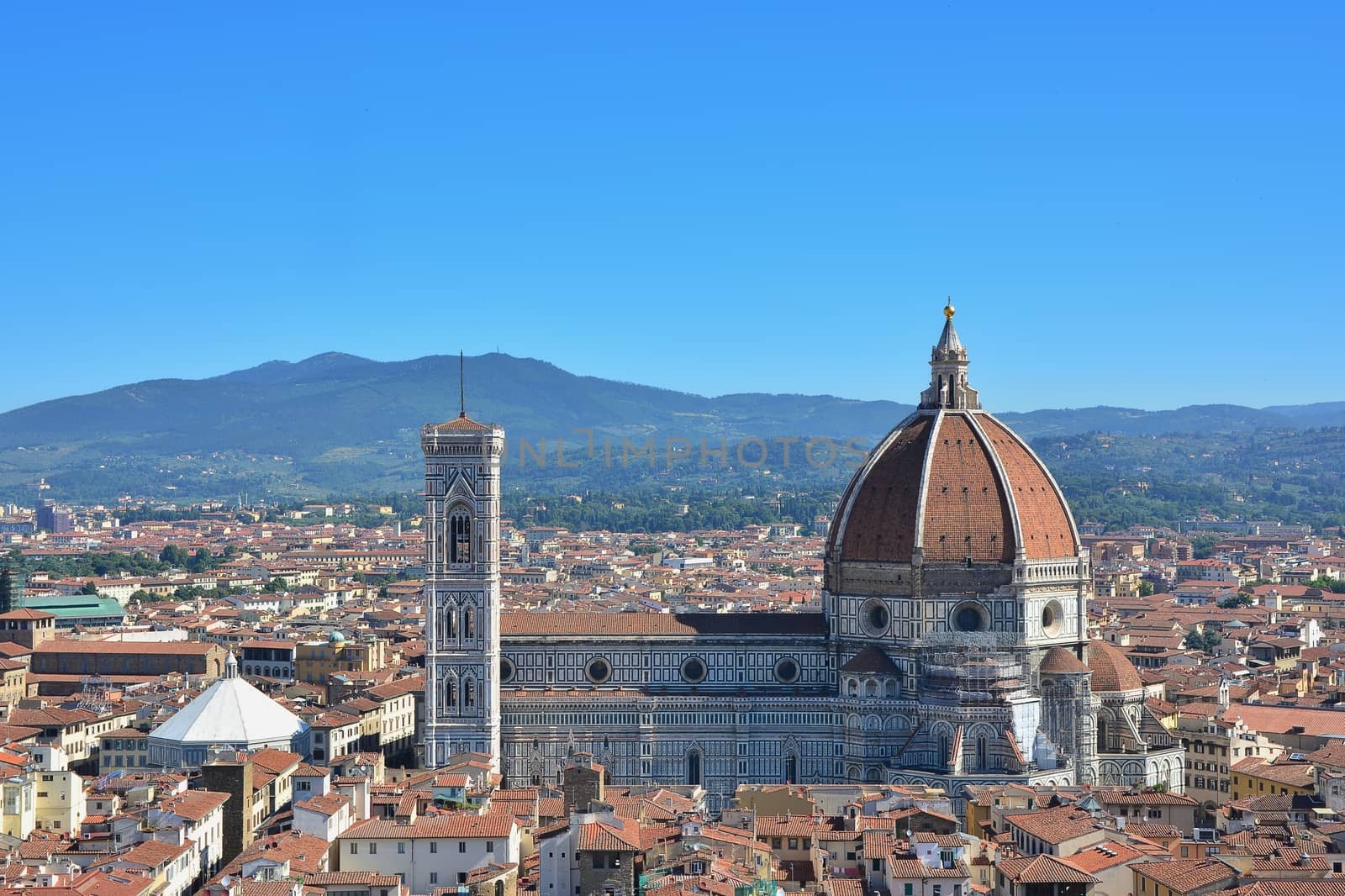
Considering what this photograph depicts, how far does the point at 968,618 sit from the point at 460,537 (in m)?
16.5

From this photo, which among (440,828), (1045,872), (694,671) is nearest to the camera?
(1045,872)

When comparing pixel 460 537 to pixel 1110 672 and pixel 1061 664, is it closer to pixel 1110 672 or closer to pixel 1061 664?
pixel 1061 664

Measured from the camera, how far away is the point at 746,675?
6969 centimetres

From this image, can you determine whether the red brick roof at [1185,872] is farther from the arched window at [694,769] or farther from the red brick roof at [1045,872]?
the arched window at [694,769]

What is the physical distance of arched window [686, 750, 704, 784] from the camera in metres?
67.3

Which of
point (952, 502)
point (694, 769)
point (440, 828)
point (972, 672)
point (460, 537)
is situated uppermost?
point (952, 502)

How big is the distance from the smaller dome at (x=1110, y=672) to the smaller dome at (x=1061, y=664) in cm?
62

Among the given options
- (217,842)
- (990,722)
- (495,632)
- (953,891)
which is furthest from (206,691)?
(953,891)

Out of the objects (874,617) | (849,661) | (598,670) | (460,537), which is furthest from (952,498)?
(460,537)

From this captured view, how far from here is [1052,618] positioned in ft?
228

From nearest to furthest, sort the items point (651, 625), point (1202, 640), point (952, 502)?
point (952, 502), point (651, 625), point (1202, 640)

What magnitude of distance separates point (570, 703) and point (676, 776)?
4.06 metres

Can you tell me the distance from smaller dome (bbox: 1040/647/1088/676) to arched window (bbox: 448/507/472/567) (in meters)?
18.4

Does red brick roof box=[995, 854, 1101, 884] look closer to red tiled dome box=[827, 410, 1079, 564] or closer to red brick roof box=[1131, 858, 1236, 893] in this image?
red brick roof box=[1131, 858, 1236, 893]
